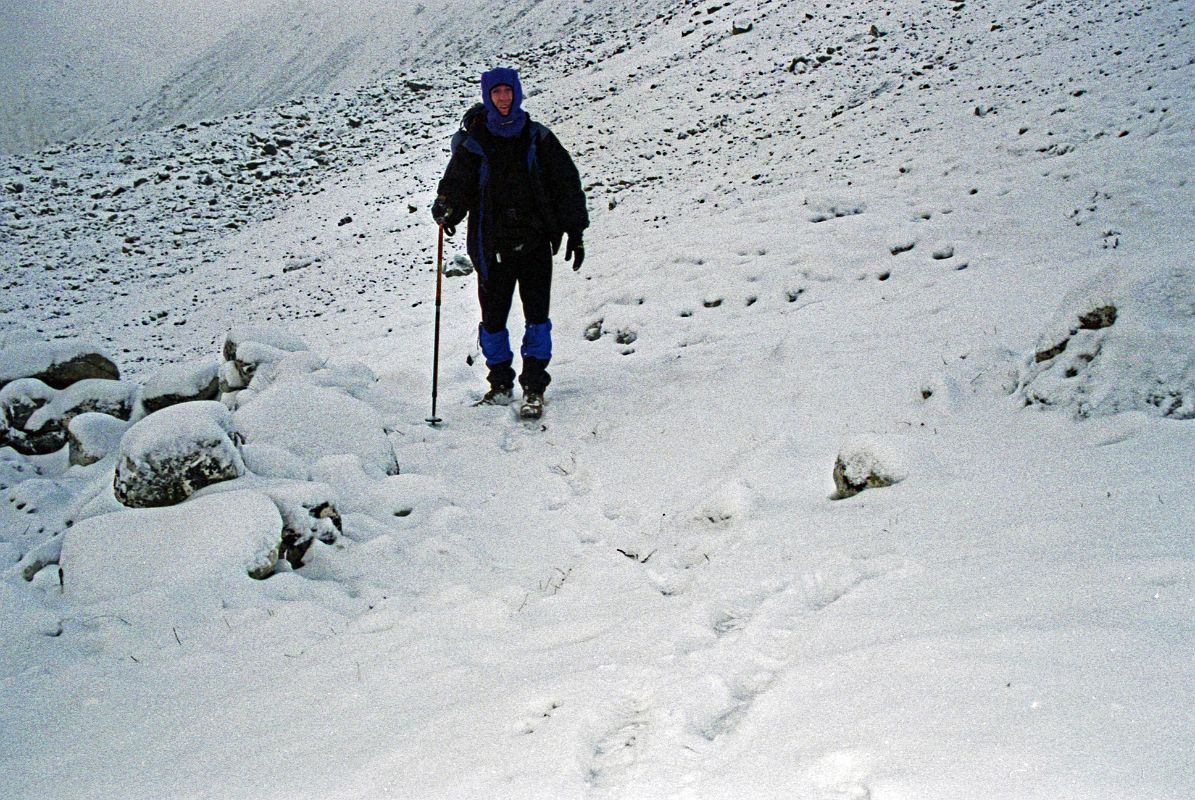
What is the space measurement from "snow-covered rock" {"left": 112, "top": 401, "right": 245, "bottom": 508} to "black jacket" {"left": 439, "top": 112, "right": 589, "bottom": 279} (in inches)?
107

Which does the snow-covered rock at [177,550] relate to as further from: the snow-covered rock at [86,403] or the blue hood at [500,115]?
the blue hood at [500,115]

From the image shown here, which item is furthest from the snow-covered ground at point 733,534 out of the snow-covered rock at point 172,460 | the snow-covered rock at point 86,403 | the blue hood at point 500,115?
the blue hood at point 500,115

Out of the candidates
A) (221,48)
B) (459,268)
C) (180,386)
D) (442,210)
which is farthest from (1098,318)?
(221,48)

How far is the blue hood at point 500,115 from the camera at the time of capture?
18.6 feet

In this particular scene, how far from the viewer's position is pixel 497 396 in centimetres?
691

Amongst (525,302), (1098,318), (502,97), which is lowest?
(1098,318)

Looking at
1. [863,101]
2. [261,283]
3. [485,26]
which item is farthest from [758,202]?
[485,26]

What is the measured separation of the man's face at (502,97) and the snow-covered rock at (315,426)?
2.73m

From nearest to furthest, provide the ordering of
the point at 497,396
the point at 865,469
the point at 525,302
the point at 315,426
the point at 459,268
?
the point at 865,469 < the point at 315,426 < the point at 525,302 < the point at 497,396 < the point at 459,268

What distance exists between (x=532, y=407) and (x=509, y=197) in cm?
189

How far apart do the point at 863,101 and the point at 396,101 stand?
1795cm

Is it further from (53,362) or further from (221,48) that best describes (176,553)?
(221,48)

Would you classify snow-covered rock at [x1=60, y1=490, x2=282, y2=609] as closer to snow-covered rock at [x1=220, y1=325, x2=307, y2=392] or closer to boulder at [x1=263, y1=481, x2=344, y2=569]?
boulder at [x1=263, y1=481, x2=344, y2=569]

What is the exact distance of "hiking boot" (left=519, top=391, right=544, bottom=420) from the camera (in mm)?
6539
